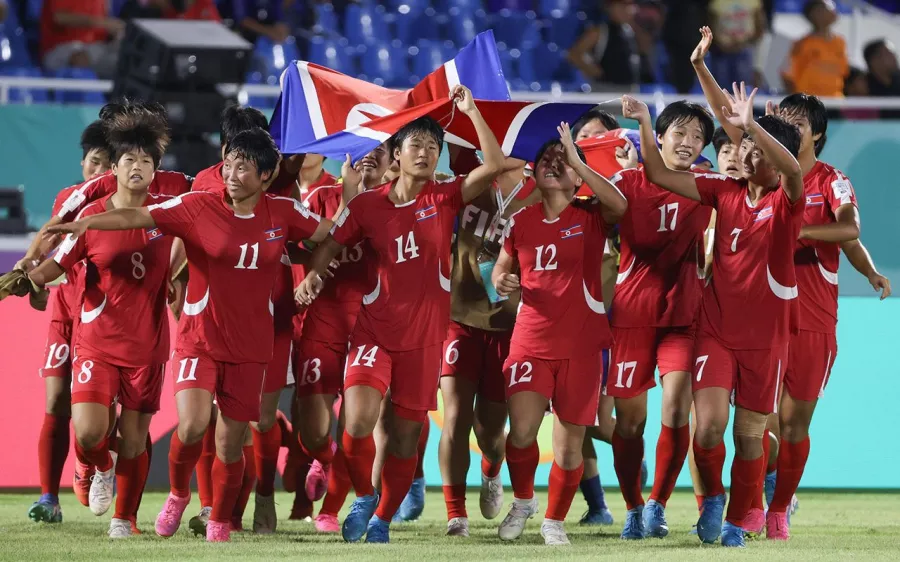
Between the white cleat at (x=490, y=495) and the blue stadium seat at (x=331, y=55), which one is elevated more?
the blue stadium seat at (x=331, y=55)

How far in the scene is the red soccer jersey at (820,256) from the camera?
293 inches

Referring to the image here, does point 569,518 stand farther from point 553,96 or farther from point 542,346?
point 553,96

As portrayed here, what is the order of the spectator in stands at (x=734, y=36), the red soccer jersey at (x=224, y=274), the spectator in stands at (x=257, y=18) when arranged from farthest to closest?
the spectator in stands at (x=734, y=36), the spectator in stands at (x=257, y=18), the red soccer jersey at (x=224, y=274)

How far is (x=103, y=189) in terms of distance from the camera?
7645 mm

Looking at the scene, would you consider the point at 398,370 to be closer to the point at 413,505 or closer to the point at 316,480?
the point at 316,480

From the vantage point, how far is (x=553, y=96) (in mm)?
12281

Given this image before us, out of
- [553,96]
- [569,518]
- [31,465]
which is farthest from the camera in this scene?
[553,96]

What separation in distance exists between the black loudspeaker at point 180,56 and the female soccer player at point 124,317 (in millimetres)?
3479

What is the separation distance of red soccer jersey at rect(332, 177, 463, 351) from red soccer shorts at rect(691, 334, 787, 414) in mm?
1288

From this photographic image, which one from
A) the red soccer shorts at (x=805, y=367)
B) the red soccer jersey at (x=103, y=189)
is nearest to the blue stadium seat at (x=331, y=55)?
the red soccer jersey at (x=103, y=189)

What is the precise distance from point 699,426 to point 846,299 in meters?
3.96

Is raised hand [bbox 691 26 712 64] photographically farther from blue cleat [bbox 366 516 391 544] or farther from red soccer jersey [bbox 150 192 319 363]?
blue cleat [bbox 366 516 391 544]

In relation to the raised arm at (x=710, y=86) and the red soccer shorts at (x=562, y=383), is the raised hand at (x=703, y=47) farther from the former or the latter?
the red soccer shorts at (x=562, y=383)

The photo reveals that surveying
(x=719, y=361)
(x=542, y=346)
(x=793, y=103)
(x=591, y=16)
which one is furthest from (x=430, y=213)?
(x=591, y=16)
